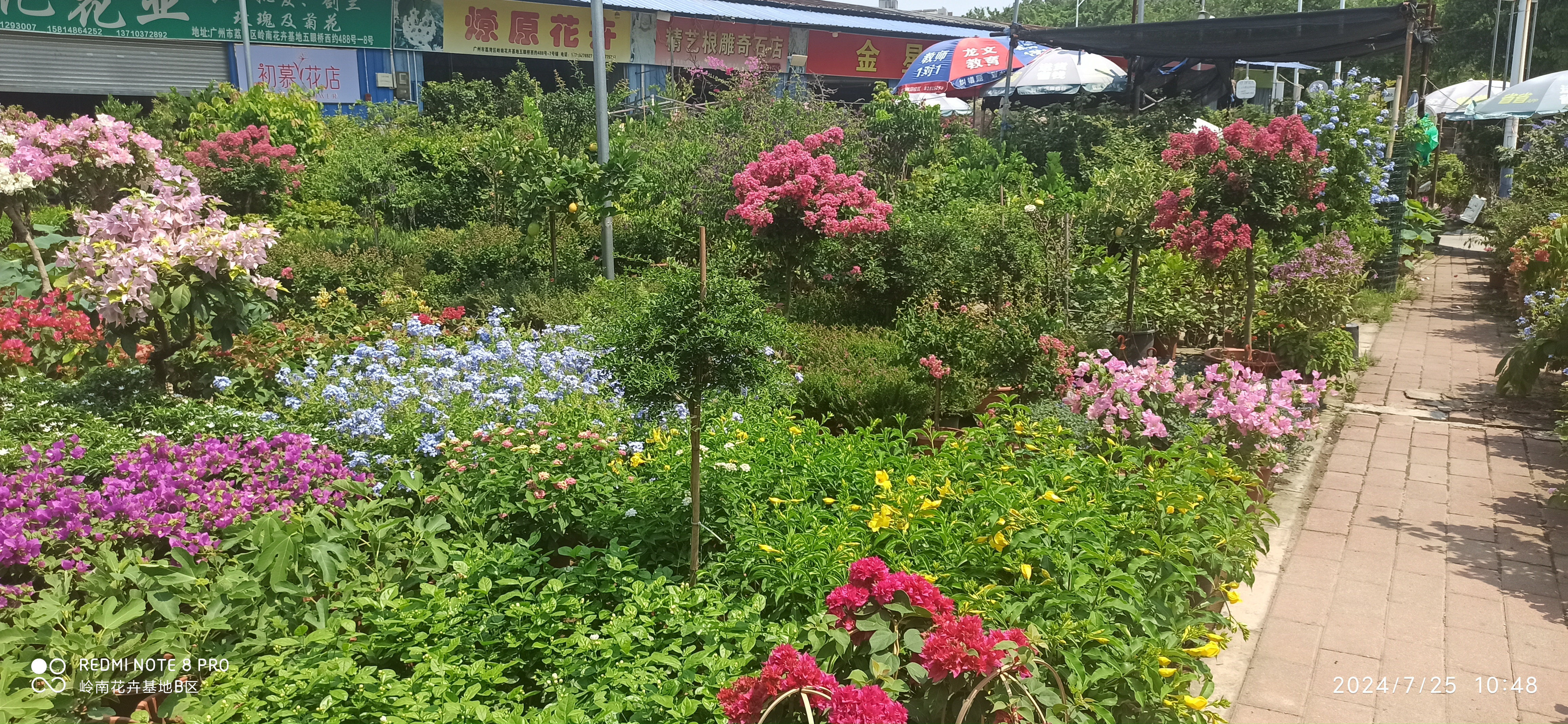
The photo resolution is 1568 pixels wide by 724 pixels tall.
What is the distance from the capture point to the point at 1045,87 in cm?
1595

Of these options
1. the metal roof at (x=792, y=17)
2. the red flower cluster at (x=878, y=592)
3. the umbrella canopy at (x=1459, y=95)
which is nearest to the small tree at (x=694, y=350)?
the red flower cluster at (x=878, y=592)

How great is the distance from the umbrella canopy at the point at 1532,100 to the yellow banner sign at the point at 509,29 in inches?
660

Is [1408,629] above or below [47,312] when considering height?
below

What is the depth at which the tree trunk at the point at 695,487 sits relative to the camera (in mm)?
3531

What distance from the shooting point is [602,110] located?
9.13 m

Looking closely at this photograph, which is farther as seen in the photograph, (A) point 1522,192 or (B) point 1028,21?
(B) point 1028,21

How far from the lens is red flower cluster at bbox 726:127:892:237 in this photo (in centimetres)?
737

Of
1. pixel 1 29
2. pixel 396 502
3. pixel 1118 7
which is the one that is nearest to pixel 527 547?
pixel 396 502

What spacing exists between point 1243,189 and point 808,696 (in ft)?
19.0

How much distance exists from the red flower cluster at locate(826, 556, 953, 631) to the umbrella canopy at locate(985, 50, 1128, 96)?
46.9 ft

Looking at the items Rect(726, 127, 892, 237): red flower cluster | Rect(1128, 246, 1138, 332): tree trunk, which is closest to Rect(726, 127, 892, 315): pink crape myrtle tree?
Rect(726, 127, 892, 237): red flower cluster

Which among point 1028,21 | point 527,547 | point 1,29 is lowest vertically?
point 527,547

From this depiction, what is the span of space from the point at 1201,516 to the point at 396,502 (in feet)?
10.2

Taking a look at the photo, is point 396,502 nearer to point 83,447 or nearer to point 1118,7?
point 83,447
